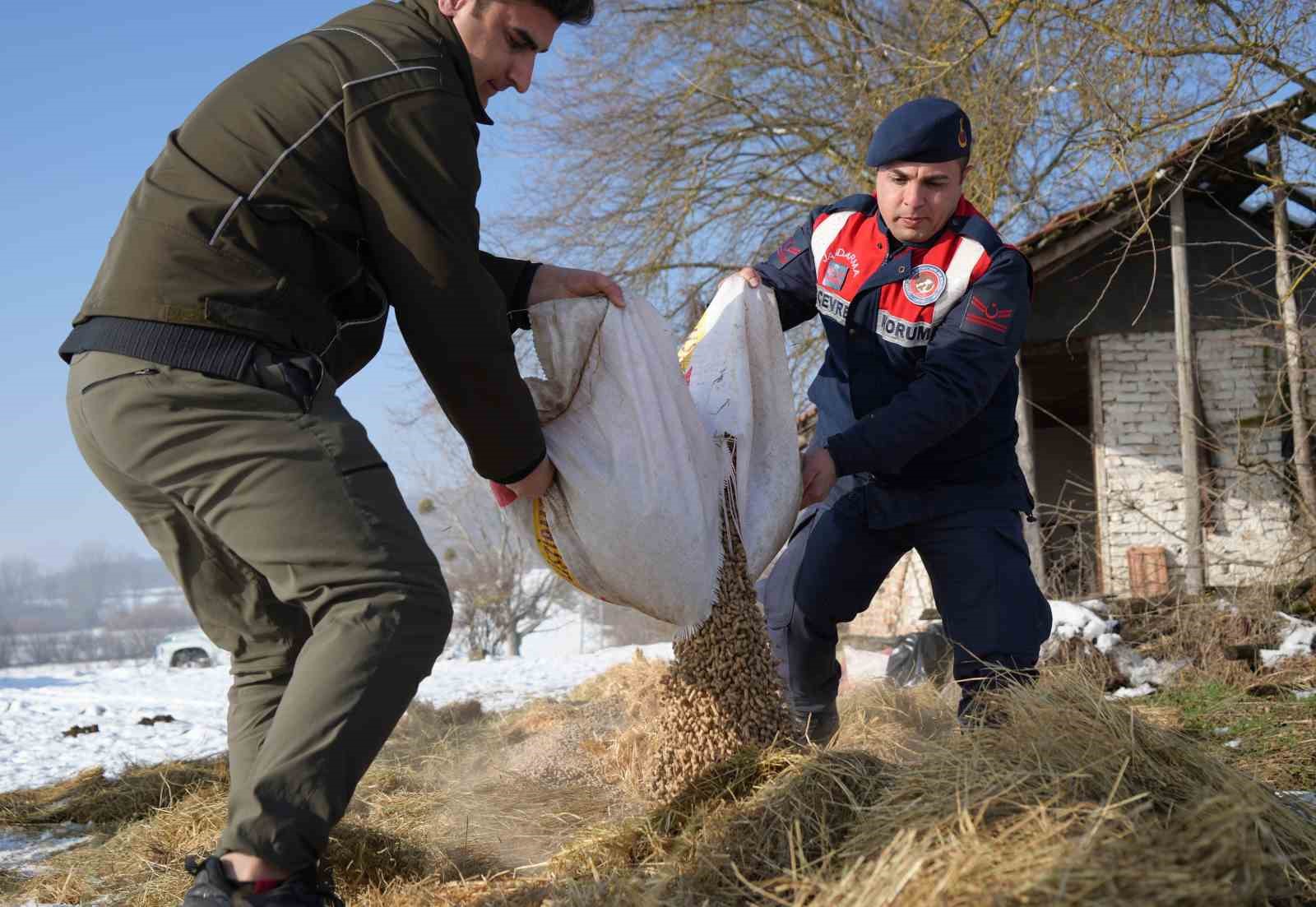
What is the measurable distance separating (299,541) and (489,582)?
3676 cm

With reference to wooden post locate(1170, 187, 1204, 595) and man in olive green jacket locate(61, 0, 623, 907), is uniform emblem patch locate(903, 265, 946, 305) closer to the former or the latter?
man in olive green jacket locate(61, 0, 623, 907)

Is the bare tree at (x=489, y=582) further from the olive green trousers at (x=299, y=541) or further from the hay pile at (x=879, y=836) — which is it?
the olive green trousers at (x=299, y=541)

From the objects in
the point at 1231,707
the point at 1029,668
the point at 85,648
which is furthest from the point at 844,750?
the point at 85,648

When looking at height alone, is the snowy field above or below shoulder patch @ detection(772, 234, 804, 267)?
below

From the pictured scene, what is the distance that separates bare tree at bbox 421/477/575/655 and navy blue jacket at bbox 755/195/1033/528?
3042 centimetres

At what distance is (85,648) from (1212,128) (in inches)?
3341

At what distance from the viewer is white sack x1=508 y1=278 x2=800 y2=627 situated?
2430 millimetres

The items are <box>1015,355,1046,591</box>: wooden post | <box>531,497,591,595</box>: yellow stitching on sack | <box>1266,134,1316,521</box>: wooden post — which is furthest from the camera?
<box>1015,355,1046,591</box>: wooden post

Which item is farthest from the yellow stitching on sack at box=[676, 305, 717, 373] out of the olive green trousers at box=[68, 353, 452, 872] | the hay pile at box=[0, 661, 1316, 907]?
the olive green trousers at box=[68, 353, 452, 872]

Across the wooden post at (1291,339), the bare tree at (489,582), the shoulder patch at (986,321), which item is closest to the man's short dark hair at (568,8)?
the shoulder patch at (986,321)

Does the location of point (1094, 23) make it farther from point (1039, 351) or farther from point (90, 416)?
point (90, 416)

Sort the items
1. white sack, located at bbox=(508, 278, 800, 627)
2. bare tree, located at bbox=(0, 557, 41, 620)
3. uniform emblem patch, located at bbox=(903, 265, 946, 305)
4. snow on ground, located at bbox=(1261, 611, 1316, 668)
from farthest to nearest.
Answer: bare tree, located at bbox=(0, 557, 41, 620), snow on ground, located at bbox=(1261, 611, 1316, 668), uniform emblem patch, located at bbox=(903, 265, 946, 305), white sack, located at bbox=(508, 278, 800, 627)

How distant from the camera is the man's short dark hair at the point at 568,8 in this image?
2.12 m

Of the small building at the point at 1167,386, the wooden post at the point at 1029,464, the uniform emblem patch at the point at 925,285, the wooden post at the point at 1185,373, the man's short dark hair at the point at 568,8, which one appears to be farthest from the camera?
the small building at the point at 1167,386
